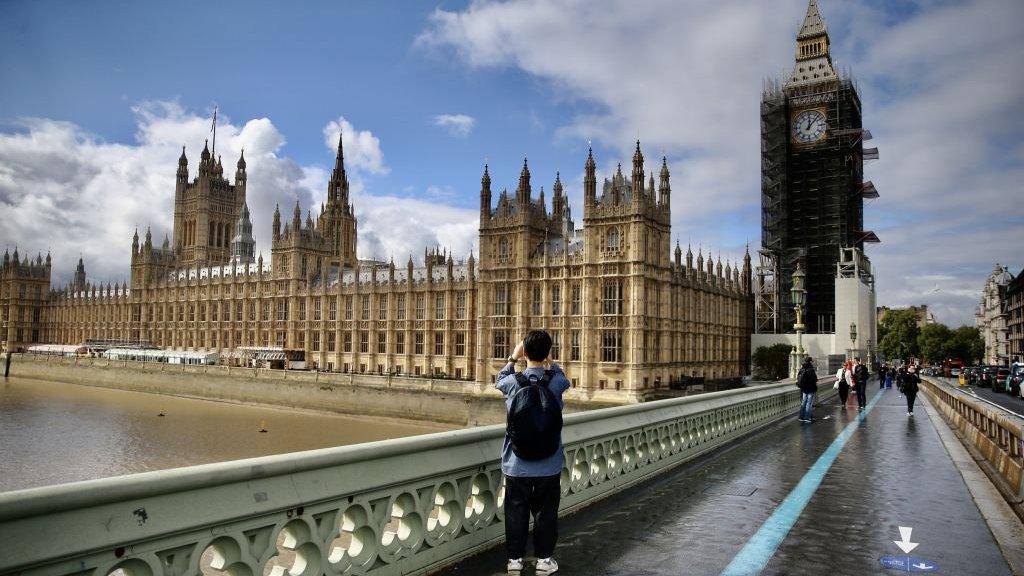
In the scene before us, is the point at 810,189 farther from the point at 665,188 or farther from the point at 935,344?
the point at 935,344

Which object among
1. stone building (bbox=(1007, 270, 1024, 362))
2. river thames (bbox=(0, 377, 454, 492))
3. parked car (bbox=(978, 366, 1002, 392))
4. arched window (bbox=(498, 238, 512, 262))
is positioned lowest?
river thames (bbox=(0, 377, 454, 492))

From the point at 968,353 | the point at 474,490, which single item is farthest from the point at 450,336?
the point at 968,353

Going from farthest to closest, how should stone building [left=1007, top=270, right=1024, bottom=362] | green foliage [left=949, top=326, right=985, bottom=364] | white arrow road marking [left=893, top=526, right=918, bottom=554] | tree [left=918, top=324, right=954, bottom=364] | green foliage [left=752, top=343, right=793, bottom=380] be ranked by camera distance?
1. green foliage [left=949, top=326, right=985, bottom=364]
2. tree [left=918, top=324, right=954, bottom=364]
3. stone building [left=1007, top=270, right=1024, bottom=362]
4. green foliage [left=752, top=343, right=793, bottom=380]
5. white arrow road marking [left=893, top=526, right=918, bottom=554]

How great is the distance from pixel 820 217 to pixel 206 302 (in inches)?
3129

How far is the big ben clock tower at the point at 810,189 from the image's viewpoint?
7488 centimetres

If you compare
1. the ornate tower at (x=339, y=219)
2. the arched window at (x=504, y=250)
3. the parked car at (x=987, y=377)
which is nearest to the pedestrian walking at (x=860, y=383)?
the parked car at (x=987, y=377)

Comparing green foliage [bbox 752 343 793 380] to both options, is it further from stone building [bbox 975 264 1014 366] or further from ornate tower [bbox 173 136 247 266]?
ornate tower [bbox 173 136 247 266]

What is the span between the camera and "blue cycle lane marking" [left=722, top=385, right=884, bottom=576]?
6146 mm

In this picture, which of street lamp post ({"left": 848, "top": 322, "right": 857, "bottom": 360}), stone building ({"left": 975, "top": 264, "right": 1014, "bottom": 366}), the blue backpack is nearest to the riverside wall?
street lamp post ({"left": 848, "top": 322, "right": 857, "bottom": 360})

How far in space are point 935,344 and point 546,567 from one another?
133608 millimetres

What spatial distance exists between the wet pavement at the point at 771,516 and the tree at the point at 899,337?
109831 mm

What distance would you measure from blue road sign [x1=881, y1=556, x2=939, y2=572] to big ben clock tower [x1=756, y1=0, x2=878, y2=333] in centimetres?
7372

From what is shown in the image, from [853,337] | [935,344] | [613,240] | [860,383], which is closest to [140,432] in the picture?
[613,240]

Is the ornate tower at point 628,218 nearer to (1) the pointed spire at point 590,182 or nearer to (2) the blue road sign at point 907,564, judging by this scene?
(1) the pointed spire at point 590,182
